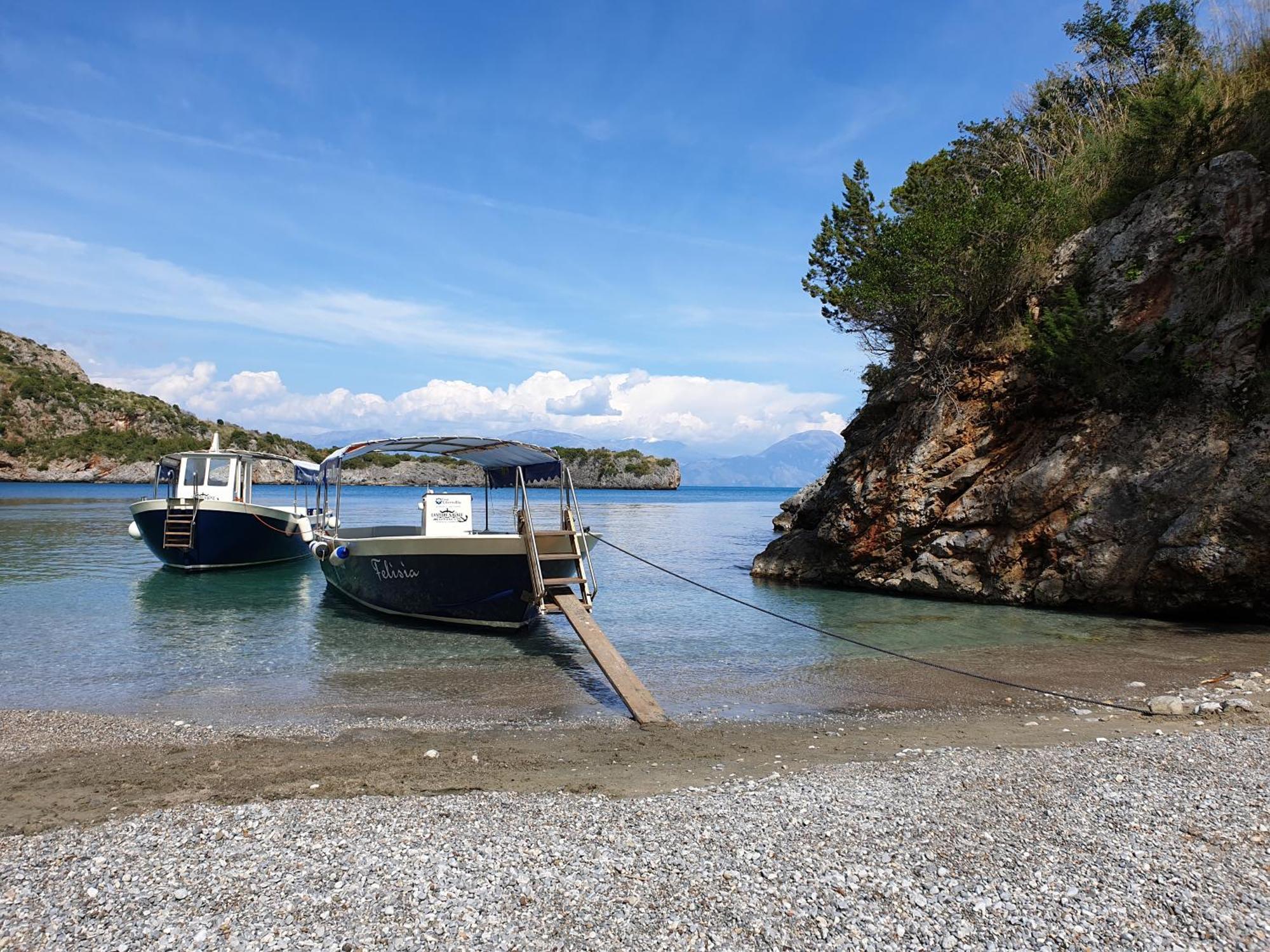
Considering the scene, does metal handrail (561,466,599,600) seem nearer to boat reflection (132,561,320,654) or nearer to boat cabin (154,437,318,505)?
boat reflection (132,561,320,654)

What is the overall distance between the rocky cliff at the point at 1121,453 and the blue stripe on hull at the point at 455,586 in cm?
996

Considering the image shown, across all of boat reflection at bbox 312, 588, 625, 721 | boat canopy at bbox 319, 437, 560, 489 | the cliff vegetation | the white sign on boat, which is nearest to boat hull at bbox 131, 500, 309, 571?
boat canopy at bbox 319, 437, 560, 489

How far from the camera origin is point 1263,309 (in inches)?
575

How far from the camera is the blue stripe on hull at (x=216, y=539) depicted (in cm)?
2386

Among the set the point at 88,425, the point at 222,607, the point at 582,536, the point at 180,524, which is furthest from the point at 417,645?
the point at 88,425

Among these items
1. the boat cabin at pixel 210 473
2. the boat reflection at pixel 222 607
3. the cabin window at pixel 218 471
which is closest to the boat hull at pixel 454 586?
the boat reflection at pixel 222 607

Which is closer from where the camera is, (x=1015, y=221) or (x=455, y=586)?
(x=455, y=586)

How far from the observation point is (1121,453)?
1595cm

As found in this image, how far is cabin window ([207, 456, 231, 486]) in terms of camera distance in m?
25.2

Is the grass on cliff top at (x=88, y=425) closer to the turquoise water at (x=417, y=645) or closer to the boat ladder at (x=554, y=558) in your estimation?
the turquoise water at (x=417, y=645)

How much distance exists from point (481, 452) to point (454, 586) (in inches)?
145

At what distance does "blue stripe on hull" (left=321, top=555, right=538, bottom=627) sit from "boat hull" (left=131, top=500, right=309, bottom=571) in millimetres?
10675

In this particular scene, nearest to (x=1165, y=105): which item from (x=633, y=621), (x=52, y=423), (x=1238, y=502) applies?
(x=1238, y=502)

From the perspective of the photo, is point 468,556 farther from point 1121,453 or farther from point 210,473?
point 210,473
